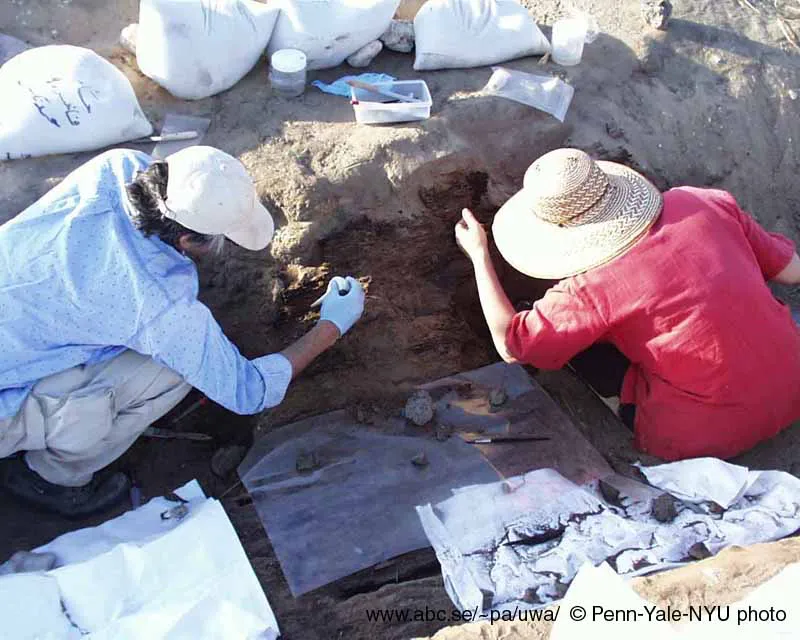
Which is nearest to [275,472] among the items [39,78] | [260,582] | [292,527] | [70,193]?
[292,527]

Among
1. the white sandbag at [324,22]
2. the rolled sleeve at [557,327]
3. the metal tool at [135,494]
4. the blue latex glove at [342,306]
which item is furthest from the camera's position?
the white sandbag at [324,22]

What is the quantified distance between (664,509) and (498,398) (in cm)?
82

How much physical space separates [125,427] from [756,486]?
210cm

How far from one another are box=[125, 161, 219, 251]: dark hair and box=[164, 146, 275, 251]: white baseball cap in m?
0.03

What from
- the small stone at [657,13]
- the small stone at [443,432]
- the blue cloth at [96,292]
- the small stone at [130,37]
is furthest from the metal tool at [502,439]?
the small stone at [130,37]

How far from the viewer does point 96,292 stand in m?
2.24

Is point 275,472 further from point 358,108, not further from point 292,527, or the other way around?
point 358,108

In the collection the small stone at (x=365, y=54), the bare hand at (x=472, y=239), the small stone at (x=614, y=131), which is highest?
the small stone at (x=365, y=54)

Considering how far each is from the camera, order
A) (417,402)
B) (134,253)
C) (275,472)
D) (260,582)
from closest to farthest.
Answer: (134,253)
(260,582)
(275,472)
(417,402)

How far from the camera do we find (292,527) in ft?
8.64

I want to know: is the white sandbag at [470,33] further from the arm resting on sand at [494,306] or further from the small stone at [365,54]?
the arm resting on sand at [494,306]

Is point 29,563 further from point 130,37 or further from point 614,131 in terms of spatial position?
point 614,131

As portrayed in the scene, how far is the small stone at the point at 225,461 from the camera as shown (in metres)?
2.91

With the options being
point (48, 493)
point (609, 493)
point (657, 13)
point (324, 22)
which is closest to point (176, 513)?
point (48, 493)
